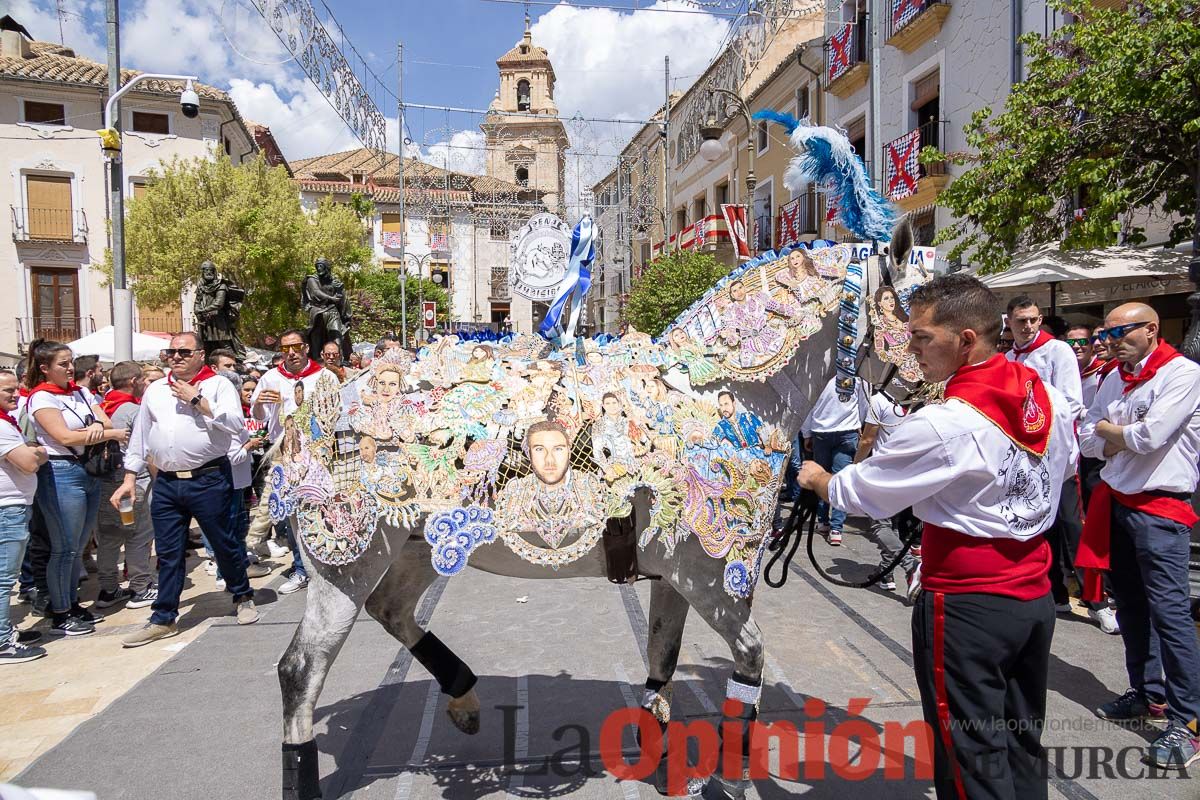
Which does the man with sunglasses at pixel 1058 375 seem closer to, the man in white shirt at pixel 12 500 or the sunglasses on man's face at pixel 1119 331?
the sunglasses on man's face at pixel 1119 331

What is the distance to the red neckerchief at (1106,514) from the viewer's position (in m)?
3.46

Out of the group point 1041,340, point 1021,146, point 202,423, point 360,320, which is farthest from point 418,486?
point 360,320

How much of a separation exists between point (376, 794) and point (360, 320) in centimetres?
3209

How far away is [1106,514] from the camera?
3707 millimetres

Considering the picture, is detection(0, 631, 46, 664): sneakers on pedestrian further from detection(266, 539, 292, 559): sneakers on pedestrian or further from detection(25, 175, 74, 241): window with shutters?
detection(25, 175, 74, 241): window with shutters

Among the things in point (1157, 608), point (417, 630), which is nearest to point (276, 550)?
point (417, 630)

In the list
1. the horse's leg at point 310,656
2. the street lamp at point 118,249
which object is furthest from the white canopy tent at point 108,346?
the horse's leg at point 310,656

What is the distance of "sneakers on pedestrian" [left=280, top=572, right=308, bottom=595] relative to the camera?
19.8 feet

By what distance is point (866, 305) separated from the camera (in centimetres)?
278

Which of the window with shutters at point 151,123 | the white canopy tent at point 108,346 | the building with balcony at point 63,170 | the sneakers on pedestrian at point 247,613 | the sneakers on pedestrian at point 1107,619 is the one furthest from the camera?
the window with shutters at point 151,123

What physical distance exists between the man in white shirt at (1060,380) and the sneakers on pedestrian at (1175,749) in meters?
0.87

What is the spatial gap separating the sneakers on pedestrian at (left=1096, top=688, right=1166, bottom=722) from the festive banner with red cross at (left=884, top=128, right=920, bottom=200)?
1335 cm

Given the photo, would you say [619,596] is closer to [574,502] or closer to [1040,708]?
[574,502]

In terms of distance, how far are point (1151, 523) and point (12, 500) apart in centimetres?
654
